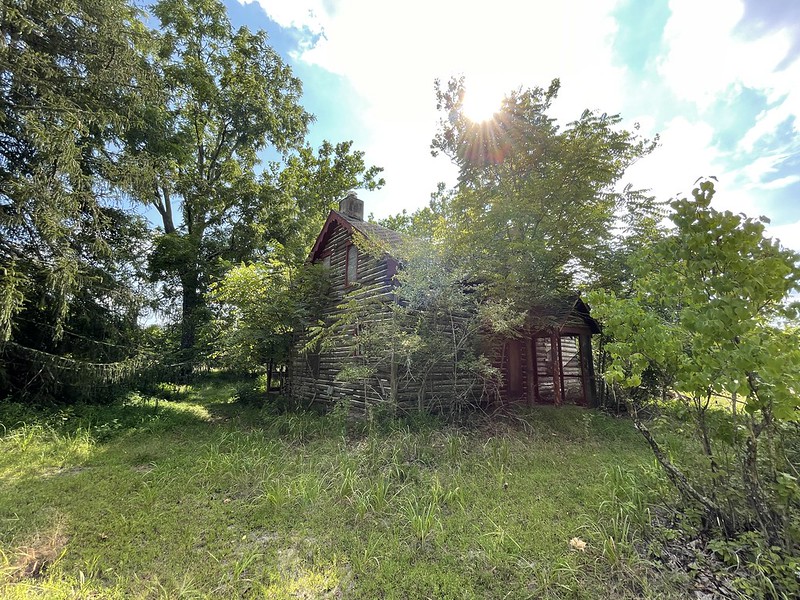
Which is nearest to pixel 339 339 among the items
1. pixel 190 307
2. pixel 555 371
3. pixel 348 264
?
pixel 348 264

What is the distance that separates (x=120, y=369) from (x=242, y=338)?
3073 mm

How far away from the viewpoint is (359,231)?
959cm

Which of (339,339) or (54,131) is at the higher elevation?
(54,131)

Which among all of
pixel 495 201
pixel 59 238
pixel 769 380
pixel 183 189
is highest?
pixel 183 189

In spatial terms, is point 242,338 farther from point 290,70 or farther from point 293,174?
point 290,70

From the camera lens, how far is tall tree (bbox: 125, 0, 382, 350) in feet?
48.6

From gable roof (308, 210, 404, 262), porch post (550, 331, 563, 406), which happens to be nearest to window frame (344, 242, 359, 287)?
gable roof (308, 210, 404, 262)

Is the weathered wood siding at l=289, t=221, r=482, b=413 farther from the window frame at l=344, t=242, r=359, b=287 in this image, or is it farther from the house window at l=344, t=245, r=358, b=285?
the house window at l=344, t=245, r=358, b=285

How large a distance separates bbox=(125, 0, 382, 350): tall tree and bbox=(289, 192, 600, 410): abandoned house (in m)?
5.39

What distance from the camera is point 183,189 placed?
48.1 ft

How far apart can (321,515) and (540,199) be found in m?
8.49

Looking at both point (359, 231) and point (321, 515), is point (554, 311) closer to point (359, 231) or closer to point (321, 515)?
point (359, 231)

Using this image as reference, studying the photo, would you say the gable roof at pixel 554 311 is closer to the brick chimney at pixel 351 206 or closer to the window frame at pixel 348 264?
the window frame at pixel 348 264

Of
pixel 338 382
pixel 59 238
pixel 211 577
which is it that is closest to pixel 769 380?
pixel 211 577
